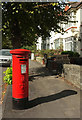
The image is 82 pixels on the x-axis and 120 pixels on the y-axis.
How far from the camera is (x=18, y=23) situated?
7.47m

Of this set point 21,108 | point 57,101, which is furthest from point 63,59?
point 21,108

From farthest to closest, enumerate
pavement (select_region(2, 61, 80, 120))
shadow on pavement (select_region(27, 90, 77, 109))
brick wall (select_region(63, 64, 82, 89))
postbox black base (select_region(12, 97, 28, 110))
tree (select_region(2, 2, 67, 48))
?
tree (select_region(2, 2, 67, 48)) < brick wall (select_region(63, 64, 82, 89)) < shadow on pavement (select_region(27, 90, 77, 109)) < postbox black base (select_region(12, 97, 28, 110)) < pavement (select_region(2, 61, 80, 120))

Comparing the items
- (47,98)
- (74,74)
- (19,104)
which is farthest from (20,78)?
(74,74)

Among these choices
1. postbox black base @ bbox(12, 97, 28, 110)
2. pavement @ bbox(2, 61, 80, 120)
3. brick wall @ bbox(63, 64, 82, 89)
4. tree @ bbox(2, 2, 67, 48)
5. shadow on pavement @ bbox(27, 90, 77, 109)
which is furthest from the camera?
tree @ bbox(2, 2, 67, 48)

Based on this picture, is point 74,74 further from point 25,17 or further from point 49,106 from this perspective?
point 25,17

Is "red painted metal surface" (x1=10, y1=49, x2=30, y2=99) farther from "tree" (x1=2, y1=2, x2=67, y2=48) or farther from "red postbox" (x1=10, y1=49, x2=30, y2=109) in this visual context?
"tree" (x1=2, y1=2, x2=67, y2=48)

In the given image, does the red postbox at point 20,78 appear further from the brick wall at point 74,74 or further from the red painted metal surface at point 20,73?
the brick wall at point 74,74

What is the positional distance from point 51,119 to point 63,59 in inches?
312

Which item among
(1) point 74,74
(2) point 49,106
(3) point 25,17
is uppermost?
(3) point 25,17

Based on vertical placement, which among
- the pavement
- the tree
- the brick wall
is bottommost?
the pavement

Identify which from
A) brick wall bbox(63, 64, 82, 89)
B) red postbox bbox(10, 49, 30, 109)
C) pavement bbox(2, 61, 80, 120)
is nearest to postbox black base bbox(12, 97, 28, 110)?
red postbox bbox(10, 49, 30, 109)

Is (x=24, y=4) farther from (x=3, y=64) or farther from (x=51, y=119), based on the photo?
(x=3, y=64)

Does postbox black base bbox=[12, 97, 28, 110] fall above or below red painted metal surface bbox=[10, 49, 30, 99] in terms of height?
below

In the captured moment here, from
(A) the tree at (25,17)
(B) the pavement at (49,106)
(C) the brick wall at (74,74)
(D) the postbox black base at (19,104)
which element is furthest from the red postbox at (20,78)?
(A) the tree at (25,17)
